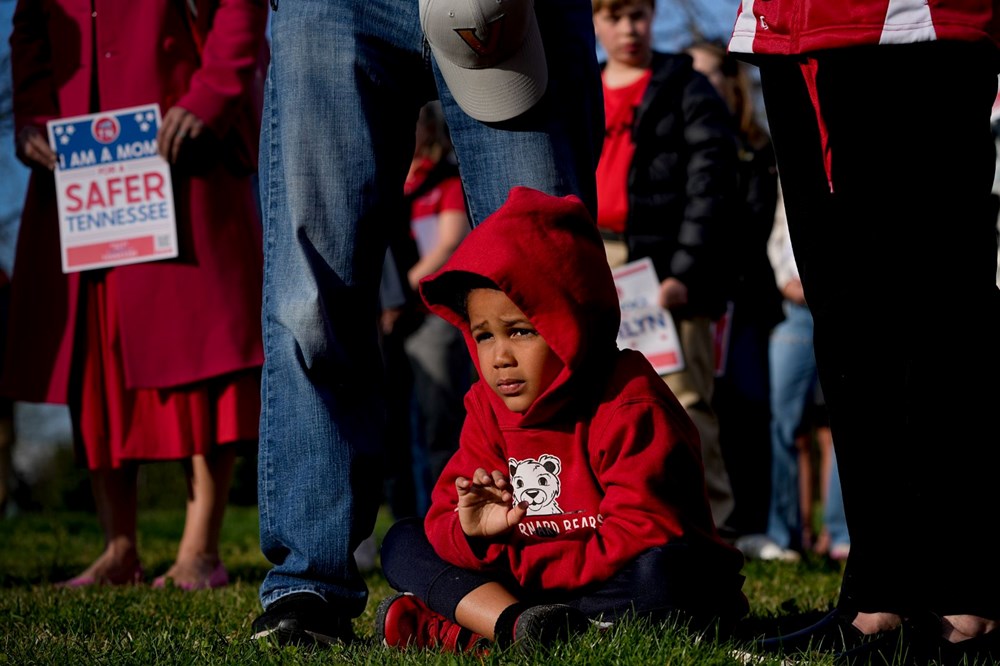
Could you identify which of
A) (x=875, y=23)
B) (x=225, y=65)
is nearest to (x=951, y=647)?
(x=875, y=23)

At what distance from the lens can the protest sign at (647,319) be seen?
16.6 feet

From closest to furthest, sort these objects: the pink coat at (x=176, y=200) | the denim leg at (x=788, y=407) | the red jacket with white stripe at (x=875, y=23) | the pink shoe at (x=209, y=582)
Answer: the red jacket with white stripe at (x=875, y=23) < the pink shoe at (x=209, y=582) < the pink coat at (x=176, y=200) < the denim leg at (x=788, y=407)

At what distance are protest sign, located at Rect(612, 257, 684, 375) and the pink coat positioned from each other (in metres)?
1.50

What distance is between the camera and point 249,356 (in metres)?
4.36

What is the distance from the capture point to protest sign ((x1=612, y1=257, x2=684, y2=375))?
5066 millimetres

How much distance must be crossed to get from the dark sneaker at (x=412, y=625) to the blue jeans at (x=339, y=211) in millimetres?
110

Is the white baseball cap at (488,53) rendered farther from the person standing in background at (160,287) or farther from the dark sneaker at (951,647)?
the person standing in background at (160,287)

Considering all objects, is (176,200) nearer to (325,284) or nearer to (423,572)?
(325,284)

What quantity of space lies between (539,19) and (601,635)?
4.34ft

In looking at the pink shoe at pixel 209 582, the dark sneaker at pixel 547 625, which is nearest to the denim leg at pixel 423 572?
the dark sneaker at pixel 547 625

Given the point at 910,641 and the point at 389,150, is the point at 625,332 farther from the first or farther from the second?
the point at 910,641

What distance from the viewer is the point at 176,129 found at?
4.26 m

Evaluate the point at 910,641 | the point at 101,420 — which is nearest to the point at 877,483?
the point at 910,641

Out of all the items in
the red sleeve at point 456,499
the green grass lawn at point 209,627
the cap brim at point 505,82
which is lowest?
the green grass lawn at point 209,627
